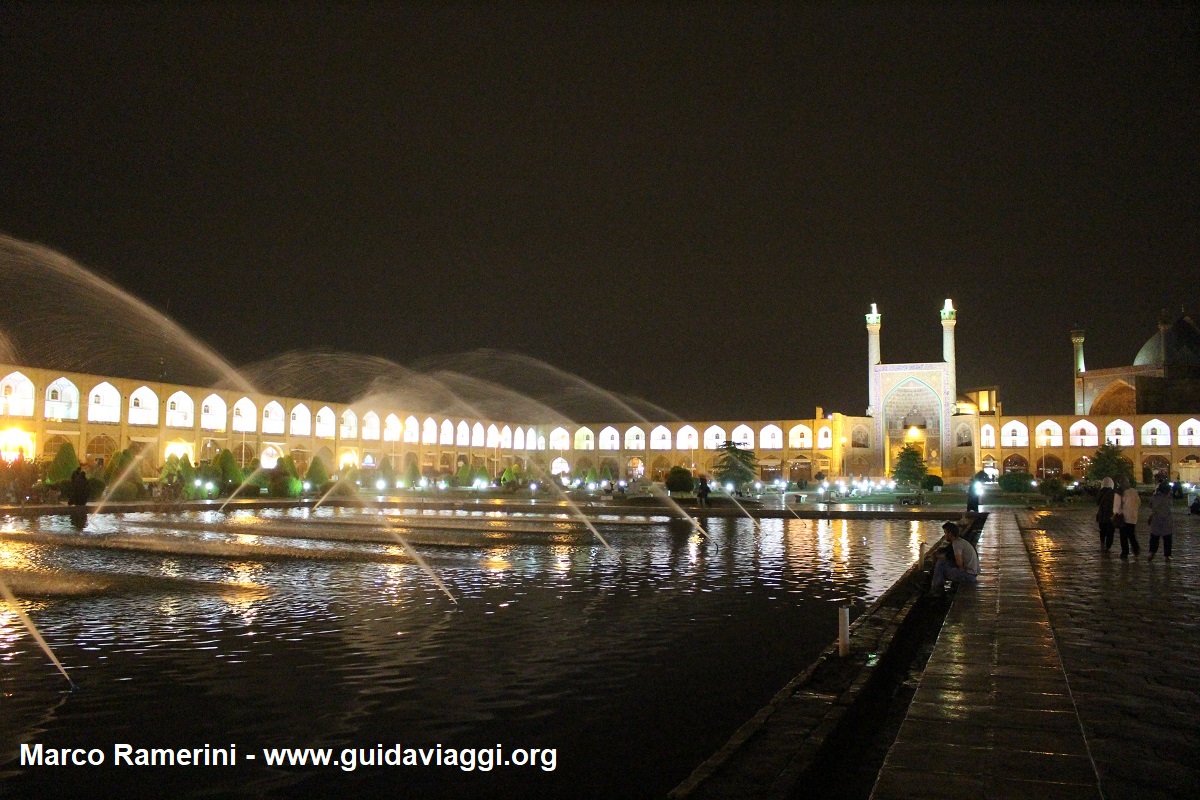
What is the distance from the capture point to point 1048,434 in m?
54.4

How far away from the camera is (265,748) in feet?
12.9

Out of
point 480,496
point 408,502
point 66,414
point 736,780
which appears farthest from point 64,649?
point 66,414

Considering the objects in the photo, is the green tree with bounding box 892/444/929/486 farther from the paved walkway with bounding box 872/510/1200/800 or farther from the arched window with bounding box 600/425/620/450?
the arched window with bounding box 600/425/620/450

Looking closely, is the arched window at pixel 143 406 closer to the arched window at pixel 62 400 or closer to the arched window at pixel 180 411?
the arched window at pixel 180 411

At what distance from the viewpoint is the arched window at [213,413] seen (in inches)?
1521

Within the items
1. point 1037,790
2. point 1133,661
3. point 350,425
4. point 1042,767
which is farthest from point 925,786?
point 350,425

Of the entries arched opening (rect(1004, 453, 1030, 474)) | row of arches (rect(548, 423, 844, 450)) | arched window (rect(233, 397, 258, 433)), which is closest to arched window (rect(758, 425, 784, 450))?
row of arches (rect(548, 423, 844, 450))

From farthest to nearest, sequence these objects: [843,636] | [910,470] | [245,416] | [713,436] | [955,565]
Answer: [713,436]
[245,416]
[910,470]
[955,565]
[843,636]

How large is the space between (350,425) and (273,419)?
16.6 ft

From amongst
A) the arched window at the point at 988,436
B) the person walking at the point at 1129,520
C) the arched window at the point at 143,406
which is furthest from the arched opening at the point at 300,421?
the person walking at the point at 1129,520

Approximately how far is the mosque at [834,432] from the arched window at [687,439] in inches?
2.8

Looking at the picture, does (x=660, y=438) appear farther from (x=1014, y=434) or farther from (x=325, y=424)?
(x=325, y=424)

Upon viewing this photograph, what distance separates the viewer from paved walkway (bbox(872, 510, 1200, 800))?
3.19 metres

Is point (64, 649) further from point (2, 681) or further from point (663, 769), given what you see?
point (663, 769)
